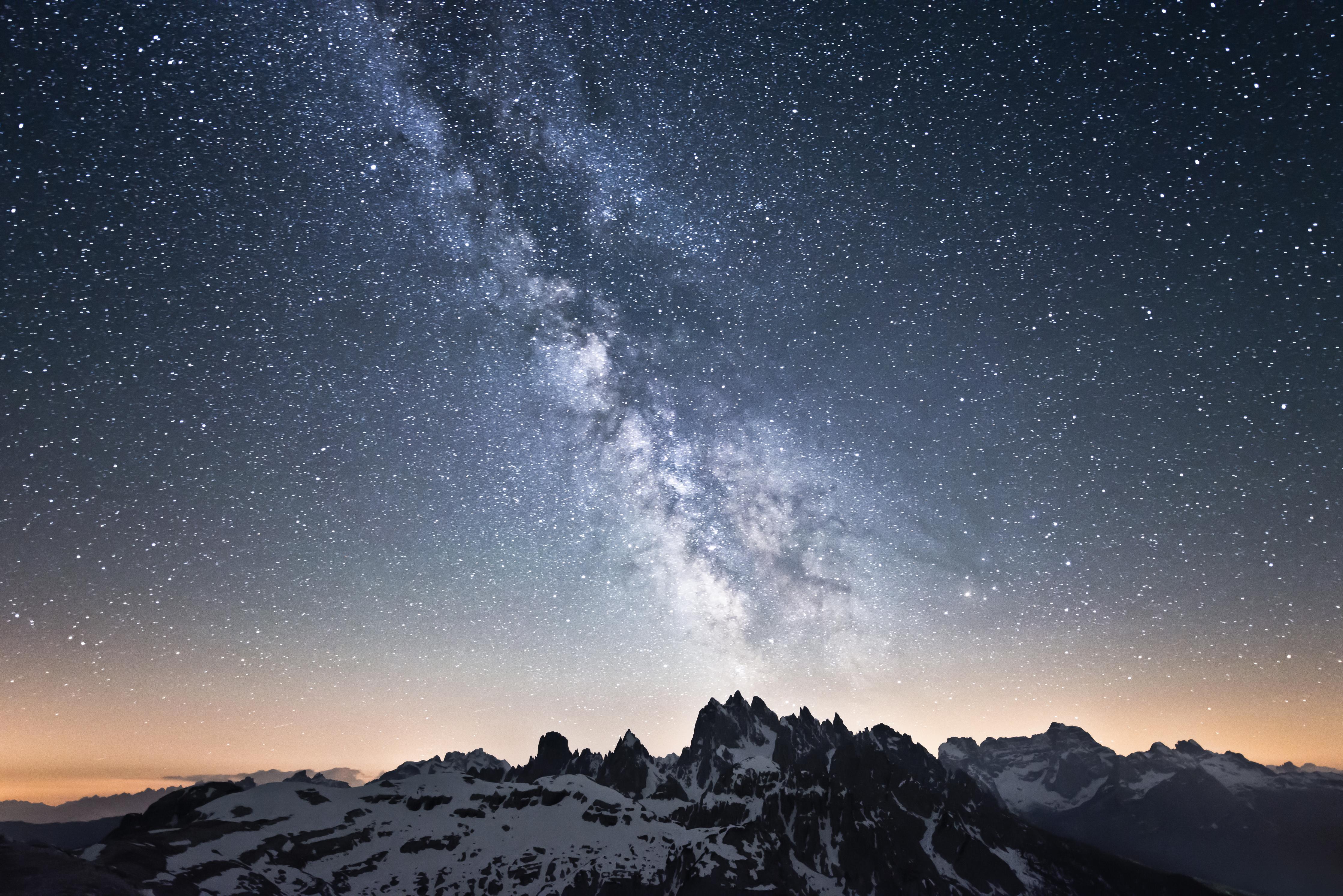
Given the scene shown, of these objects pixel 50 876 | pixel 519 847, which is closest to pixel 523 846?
pixel 519 847

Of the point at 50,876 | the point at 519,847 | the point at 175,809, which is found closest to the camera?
the point at 50,876

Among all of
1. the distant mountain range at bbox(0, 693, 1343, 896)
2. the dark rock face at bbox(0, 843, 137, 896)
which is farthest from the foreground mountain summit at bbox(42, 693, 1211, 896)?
the dark rock face at bbox(0, 843, 137, 896)

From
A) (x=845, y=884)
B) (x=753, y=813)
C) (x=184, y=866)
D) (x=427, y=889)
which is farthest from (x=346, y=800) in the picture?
(x=845, y=884)

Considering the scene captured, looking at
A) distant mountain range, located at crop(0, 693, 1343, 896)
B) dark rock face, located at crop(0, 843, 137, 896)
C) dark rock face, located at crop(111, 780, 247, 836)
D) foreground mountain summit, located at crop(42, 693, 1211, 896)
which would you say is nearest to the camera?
dark rock face, located at crop(0, 843, 137, 896)

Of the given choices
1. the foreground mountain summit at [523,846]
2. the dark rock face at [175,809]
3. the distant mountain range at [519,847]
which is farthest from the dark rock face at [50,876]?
the dark rock face at [175,809]

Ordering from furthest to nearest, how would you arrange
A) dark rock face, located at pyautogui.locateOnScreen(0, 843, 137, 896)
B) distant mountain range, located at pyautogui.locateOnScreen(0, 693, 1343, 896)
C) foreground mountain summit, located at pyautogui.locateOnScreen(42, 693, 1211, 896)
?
1. foreground mountain summit, located at pyautogui.locateOnScreen(42, 693, 1211, 896)
2. distant mountain range, located at pyautogui.locateOnScreen(0, 693, 1343, 896)
3. dark rock face, located at pyautogui.locateOnScreen(0, 843, 137, 896)

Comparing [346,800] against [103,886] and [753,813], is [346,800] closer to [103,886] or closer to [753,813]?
[103,886]

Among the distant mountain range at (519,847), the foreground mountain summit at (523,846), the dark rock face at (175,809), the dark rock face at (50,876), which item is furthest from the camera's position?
the dark rock face at (175,809)

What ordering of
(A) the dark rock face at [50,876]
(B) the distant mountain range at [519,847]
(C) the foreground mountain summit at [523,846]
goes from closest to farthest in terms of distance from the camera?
(A) the dark rock face at [50,876], (B) the distant mountain range at [519,847], (C) the foreground mountain summit at [523,846]

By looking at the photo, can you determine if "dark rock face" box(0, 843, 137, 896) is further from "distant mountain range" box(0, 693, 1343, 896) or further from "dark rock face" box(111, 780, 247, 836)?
"dark rock face" box(111, 780, 247, 836)

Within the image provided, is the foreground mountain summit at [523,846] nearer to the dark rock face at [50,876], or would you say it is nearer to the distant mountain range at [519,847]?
the distant mountain range at [519,847]

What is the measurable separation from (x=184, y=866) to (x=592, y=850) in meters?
85.9

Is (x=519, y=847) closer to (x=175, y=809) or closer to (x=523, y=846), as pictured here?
(x=523, y=846)

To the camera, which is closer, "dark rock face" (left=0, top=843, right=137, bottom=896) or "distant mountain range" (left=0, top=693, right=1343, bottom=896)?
"dark rock face" (left=0, top=843, right=137, bottom=896)
